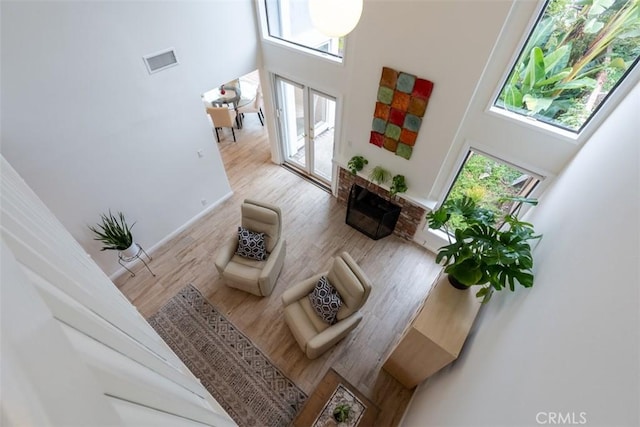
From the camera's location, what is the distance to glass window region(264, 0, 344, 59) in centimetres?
422

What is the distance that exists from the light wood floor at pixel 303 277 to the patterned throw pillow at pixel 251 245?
0.59 m

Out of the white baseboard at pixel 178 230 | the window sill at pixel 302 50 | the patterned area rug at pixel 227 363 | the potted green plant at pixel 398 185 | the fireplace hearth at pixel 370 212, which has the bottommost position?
the patterned area rug at pixel 227 363

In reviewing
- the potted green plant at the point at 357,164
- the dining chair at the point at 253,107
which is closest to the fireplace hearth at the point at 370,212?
the potted green plant at the point at 357,164

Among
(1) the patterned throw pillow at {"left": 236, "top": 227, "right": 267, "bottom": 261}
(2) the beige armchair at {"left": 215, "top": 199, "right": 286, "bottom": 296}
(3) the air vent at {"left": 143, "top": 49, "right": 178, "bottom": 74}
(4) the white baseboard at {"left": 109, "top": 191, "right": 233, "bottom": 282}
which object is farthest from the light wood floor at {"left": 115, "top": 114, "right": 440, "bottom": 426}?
(3) the air vent at {"left": 143, "top": 49, "right": 178, "bottom": 74}

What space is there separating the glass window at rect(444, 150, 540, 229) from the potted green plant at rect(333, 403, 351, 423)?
2.84 meters

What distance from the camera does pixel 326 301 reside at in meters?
3.43

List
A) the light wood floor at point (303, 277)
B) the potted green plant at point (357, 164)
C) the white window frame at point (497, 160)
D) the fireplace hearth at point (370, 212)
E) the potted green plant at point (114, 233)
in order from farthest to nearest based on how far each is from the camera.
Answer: the fireplace hearth at point (370, 212), the potted green plant at point (357, 164), the potted green plant at point (114, 233), the light wood floor at point (303, 277), the white window frame at point (497, 160)

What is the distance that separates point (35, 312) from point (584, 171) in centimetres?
311

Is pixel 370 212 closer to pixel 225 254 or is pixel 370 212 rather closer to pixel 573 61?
pixel 225 254

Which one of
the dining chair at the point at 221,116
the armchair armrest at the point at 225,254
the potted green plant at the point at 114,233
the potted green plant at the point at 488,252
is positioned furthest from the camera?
the dining chair at the point at 221,116

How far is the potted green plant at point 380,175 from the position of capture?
14.4 ft

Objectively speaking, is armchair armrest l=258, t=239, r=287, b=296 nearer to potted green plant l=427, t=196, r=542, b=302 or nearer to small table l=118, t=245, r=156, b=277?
small table l=118, t=245, r=156, b=277

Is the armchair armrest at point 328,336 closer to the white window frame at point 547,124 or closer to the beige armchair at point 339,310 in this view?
the beige armchair at point 339,310

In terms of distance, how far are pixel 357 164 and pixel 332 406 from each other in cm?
318
